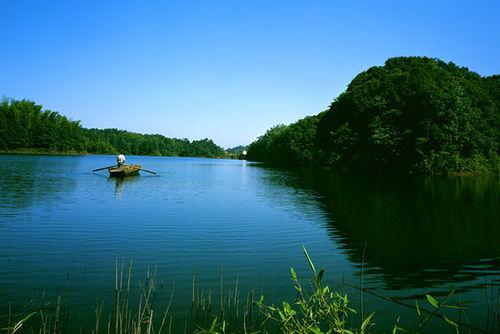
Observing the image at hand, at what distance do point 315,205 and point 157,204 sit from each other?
10674 millimetres

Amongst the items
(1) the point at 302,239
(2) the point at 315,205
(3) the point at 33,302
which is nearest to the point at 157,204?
(2) the point at 315,205

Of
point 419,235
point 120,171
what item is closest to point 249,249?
point 419,235

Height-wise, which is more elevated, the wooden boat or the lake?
the wooden boat

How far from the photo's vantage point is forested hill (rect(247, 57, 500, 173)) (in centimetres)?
5934

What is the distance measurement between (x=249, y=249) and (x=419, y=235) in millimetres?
8079

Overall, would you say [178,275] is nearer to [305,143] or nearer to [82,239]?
[82,239]

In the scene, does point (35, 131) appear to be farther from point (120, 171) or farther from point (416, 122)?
point (416, 122)

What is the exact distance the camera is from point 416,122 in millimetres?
63312

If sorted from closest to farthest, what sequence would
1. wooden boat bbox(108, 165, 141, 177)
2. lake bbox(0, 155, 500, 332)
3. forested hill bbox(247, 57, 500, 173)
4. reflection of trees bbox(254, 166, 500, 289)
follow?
lake bbox(0, 155, 500, 332) → reflection of trees bbox(254, 166, 500, 289) → wooden boat bbox(108, 165, 141, 177) → forested hill bbox(247, 57, 500, 173)

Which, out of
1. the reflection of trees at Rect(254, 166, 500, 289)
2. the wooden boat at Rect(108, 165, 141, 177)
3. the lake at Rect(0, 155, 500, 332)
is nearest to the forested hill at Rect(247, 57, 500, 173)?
the reflection of trees at Rect(254, 166, 500, 289)

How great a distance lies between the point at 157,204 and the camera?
27.1 m

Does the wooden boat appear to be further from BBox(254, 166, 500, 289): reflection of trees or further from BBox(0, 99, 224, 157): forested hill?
BBox(0, 99, 224, 157): forested hill

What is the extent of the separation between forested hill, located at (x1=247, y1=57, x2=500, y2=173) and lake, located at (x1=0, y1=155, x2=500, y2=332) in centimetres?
3381

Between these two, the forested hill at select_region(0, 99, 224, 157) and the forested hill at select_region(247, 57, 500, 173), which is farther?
the forested hill at select_region(0, 99, 224, 157)
